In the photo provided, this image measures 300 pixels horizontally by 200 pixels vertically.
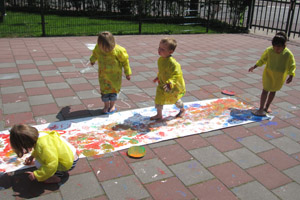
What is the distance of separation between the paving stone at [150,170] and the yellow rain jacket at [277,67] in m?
2.21

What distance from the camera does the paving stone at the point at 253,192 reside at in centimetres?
261

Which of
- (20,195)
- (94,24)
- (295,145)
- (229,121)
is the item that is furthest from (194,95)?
(94,24)

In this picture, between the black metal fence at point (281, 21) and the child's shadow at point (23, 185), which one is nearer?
the child's shadow at point (23, 185)

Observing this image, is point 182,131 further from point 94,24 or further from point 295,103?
point 94,24

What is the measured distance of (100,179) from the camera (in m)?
2.75

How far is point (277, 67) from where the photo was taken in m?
4.11

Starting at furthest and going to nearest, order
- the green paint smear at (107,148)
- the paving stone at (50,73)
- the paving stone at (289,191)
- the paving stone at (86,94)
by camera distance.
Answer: the paving stone at (50,73) → the paving stone at (86,94) → the green paint smear at (107,148) → the paving stone at (289,191)

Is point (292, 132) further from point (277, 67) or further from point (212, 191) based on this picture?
point (212, 191)

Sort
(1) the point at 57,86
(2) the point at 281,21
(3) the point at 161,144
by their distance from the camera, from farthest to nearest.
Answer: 1. (2) the point at 281,21
2. (1) the point at 57,86
3. (3) the point at 161,144

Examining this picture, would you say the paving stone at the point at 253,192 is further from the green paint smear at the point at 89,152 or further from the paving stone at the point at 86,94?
the paving stone at the point at 86,94

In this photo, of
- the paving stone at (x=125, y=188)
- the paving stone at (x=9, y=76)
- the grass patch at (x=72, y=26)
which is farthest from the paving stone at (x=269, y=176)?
the grass patch at (x=72, y=26)

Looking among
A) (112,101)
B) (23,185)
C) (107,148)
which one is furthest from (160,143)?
(23,185)

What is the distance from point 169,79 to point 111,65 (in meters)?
0.83

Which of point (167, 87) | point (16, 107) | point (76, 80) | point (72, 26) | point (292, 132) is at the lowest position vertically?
point (292, 132)
